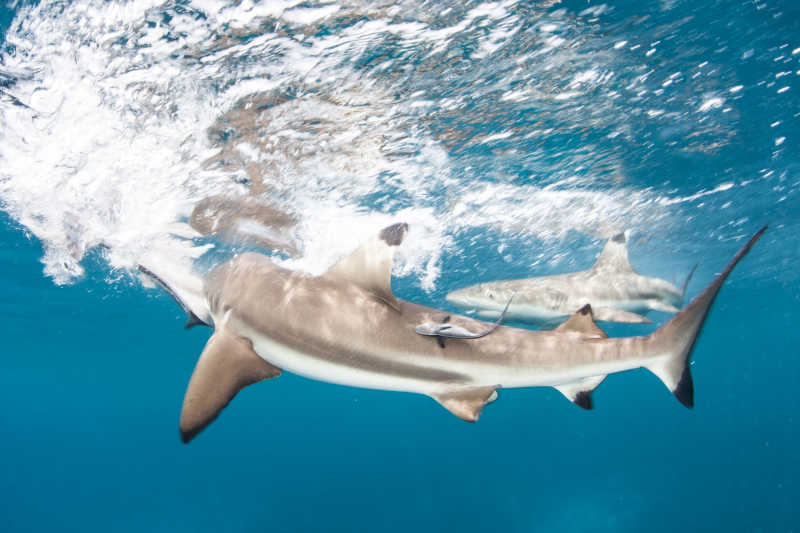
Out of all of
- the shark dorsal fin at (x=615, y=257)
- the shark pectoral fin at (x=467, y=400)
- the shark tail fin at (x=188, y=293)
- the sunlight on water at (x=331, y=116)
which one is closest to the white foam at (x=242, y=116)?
the sunlight on water at (x=331, y=116)

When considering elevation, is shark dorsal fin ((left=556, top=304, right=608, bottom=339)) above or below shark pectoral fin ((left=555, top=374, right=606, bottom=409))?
above

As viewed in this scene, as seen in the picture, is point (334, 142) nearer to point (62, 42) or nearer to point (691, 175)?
point (62, 42)

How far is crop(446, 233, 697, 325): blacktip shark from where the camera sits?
324 inches

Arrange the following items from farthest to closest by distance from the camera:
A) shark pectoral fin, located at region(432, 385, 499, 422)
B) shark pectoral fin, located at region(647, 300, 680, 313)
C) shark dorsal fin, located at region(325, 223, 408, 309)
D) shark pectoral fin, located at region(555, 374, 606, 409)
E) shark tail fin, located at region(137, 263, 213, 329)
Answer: shark pectoral fin, located at region(647, 300, 680, 313) → shark tail fin, located at region(137, 263, 213, 329) → shark pectoral fin, located at region(555, 374, 606, 409) → shark dorsal fin, located at region(325, 223, 408, 309) → shark pectoral fin, located at region(432, 385, 499, 422)

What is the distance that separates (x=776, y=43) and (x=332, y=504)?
50352 millimetres

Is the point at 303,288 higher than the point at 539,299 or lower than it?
higher

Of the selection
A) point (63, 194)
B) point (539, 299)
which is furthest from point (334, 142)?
point (63, 194)

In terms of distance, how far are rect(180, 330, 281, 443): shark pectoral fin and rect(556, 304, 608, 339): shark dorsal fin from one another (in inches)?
82.9

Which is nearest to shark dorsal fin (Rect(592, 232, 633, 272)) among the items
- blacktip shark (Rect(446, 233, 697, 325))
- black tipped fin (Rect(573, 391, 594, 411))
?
blacktip shark (Rect(446, 233, 697, 325))

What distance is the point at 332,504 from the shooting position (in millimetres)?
45062

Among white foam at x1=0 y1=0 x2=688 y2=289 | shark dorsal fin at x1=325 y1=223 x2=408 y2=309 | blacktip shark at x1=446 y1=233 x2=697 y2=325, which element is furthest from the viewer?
blacktip shark at x1=446 y1=233 x2=697 y2=325

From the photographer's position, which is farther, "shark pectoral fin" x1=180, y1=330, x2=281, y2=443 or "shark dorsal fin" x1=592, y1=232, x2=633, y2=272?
"shark dorsal fin" x1=592, y1=232, x2=633, y2=272

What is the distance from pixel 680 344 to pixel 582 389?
0.77 metres

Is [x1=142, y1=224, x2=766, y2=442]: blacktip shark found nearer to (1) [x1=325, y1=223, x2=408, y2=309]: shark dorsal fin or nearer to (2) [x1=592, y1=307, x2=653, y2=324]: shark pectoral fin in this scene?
(1) [x1=325, y1=223, x2=408, y2=309]: shark dorsal fin
